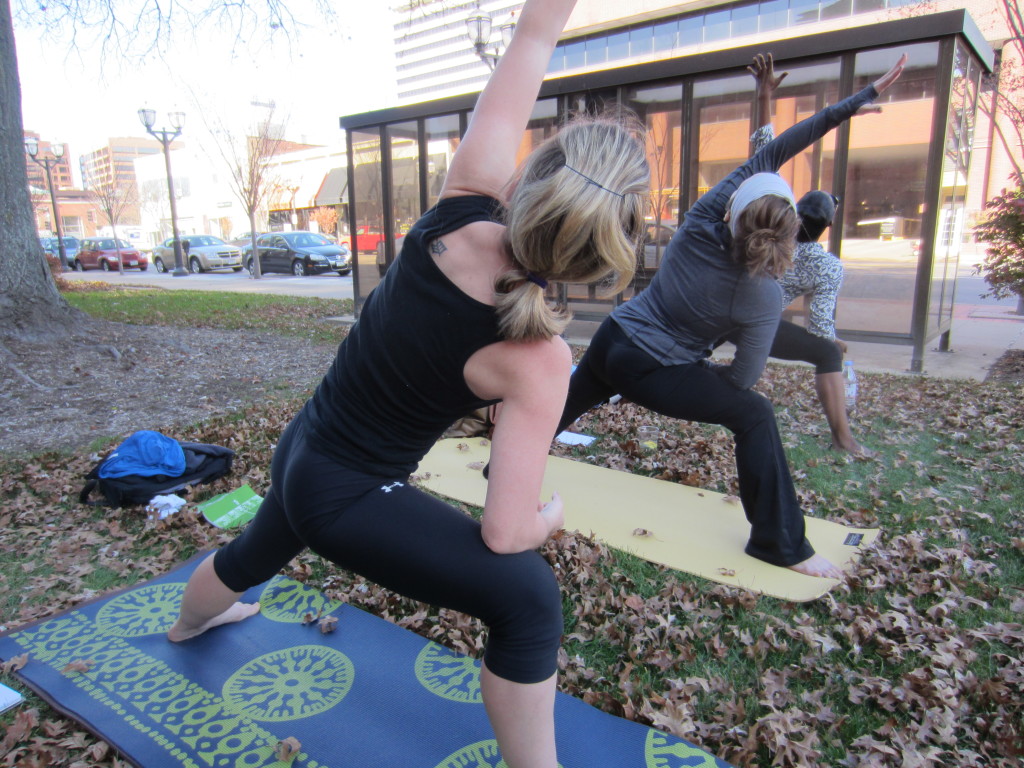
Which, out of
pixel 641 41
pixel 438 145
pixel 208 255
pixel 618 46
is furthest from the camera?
pixel 641 41

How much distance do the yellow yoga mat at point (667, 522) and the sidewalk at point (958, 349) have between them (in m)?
4.62

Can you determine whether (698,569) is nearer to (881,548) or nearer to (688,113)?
(881,548)

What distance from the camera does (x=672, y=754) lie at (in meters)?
2.07

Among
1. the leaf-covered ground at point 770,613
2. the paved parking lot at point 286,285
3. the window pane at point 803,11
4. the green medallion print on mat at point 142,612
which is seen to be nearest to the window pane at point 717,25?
the window pane at point 803,11

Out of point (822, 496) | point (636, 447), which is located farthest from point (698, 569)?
point (636, 447)

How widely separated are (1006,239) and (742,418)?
7.32 meters

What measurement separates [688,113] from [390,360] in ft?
27.3

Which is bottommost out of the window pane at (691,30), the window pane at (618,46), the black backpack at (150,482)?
the black backpack at (150,482)

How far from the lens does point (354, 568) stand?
159 cm

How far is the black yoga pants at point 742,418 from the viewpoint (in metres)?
2.97

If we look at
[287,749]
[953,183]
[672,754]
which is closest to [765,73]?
[672,754]

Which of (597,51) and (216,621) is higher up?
(597,51)

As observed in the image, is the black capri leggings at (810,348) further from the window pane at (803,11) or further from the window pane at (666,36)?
the window pane at (803,11)

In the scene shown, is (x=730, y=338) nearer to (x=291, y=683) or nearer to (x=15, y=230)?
(x=291, y=683)
